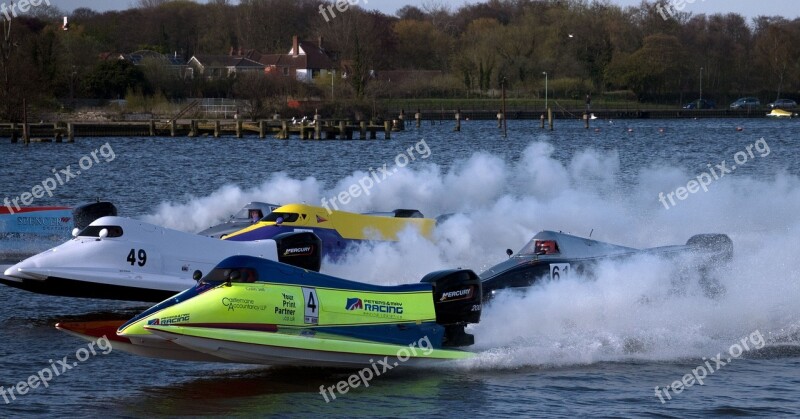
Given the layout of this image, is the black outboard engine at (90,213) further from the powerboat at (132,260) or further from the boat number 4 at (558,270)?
the boat number 4 at (558,270)

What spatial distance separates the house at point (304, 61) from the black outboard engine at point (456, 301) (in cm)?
10289

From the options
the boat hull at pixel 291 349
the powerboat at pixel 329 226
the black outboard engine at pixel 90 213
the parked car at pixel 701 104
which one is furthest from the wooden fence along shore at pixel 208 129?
the boat hull at pixel 291 349

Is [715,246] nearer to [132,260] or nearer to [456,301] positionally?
[456,301]

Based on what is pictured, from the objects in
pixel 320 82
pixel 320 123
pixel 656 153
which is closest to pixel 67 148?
pixel 320 123

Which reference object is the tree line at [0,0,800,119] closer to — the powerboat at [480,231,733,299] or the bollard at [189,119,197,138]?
the bollard at [189,119,197,138]

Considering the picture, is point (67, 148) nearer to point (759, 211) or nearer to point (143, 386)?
point (759, 211)

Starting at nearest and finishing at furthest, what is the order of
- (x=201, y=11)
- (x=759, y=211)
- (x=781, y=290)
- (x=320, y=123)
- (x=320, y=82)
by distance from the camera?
1. (x=781, y=290)
2. (x=759, y=211)
3. (x=320, y=123)
4. (x=320, y=82)
5. (x=201, y=11)

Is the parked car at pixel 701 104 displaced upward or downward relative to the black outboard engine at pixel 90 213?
downward

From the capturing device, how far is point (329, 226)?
74.4ft

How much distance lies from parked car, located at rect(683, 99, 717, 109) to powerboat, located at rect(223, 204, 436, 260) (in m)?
103

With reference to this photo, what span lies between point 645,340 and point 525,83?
106m

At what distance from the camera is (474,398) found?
45.8 feet

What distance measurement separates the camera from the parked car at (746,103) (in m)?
120

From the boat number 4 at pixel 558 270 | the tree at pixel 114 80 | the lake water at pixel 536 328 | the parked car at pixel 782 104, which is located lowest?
the parked car at pixel 782 104
